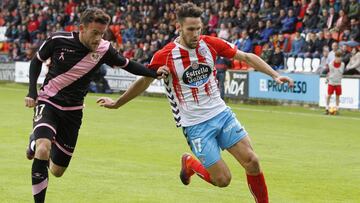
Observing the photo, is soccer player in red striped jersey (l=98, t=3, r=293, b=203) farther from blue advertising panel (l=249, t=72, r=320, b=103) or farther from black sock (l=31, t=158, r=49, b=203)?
blue advertising panel (l=249, t=72, r=320, b=103)

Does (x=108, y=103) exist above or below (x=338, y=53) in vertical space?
above

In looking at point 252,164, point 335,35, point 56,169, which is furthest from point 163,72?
point 335,35

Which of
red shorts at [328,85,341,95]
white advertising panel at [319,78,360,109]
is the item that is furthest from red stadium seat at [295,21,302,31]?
red shorts at [328,85,341,95]

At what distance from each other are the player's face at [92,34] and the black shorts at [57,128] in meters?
0.79

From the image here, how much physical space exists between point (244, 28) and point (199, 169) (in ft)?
71.8

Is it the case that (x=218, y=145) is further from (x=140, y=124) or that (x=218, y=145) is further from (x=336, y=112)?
(x=336, y=112)

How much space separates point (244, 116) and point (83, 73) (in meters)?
14.4

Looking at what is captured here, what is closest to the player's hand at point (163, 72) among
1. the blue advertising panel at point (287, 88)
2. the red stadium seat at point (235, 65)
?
the blue advertising panel at point (287, 88)

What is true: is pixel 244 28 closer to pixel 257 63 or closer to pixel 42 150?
pixel 257 63

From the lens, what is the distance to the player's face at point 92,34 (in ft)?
29.9

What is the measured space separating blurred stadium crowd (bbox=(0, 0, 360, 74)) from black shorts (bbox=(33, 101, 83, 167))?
53.6 feet

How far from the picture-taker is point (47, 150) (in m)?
8.88

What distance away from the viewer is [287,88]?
2697cm

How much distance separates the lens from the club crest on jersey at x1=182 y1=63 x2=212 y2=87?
896 centimetres
